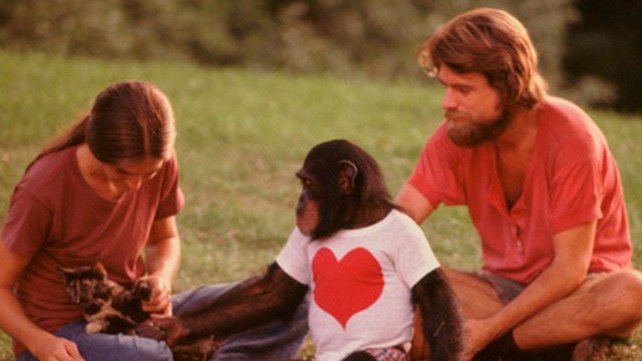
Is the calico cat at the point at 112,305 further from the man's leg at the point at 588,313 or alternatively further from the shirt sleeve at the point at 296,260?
the man's leg at the point at 588,313

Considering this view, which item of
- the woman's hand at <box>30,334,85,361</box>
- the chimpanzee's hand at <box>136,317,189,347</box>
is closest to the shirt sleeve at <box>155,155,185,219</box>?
the chimpanzee's hand at <box>136,317,189,347</box>

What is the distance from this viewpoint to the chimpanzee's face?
4.12m

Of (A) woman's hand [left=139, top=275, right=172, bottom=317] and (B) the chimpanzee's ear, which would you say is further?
(A) woman's hand [left=139, top=275, right=172, bottom=317]

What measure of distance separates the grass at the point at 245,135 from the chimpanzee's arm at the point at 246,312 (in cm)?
115

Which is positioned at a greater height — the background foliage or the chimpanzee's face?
the chimpanzee's face

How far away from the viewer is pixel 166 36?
19.2 meters

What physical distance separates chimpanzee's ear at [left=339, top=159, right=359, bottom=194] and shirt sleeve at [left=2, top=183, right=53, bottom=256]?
116 cm

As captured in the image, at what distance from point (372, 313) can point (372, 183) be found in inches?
19.0

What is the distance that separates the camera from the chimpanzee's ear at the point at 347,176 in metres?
4.11

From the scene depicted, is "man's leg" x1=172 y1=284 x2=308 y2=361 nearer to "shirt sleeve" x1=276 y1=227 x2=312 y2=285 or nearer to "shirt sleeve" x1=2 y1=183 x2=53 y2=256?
"shirt sleeve" x1=276 y1=227 x2=312 y2=285

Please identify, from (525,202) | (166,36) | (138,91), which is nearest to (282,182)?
(525,202)

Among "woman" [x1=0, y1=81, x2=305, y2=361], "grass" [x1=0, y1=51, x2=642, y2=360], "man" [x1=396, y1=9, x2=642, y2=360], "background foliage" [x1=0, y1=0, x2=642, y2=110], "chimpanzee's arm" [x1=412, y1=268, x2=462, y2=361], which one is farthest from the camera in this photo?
"background foliage" [x1=0, y1=0, x2=642, y2=110]

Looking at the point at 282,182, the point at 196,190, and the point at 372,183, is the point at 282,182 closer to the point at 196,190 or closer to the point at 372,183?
the point at 196,190

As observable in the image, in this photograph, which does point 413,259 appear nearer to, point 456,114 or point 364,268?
point 364,268
